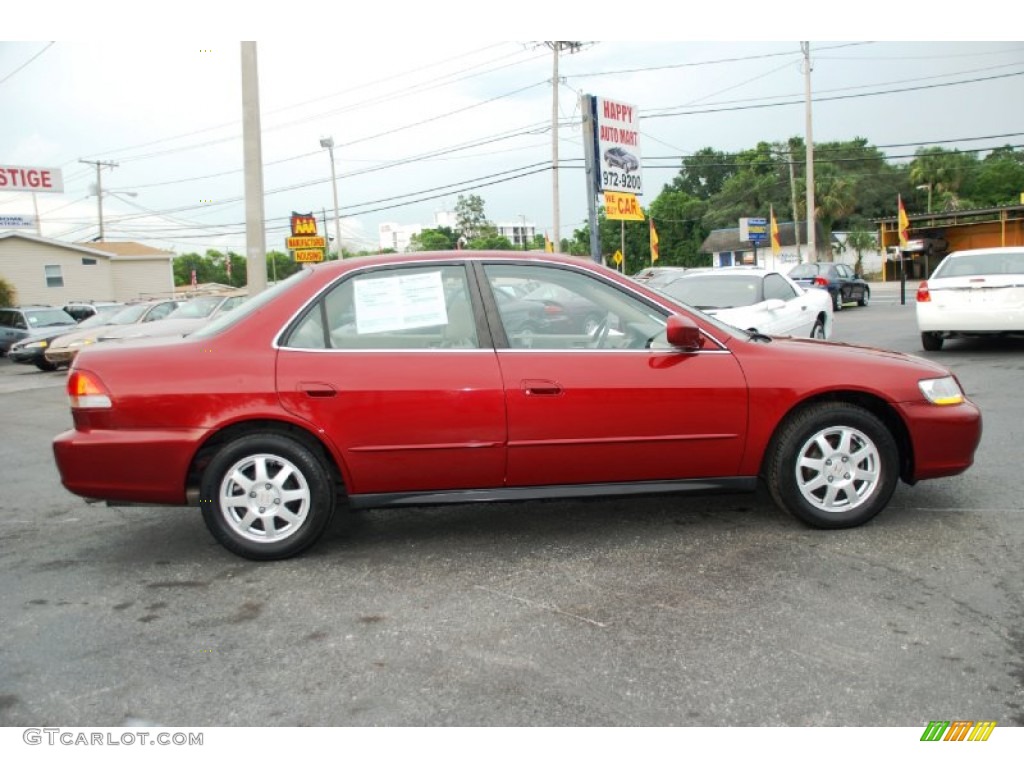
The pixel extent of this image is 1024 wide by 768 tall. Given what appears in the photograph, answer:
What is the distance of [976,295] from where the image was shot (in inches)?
444

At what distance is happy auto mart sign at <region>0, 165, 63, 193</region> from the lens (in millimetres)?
31139

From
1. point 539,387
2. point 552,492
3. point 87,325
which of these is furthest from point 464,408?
point 87,325

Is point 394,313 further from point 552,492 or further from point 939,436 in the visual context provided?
point 939,436

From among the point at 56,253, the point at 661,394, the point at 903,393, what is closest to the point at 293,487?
the point at 661,394

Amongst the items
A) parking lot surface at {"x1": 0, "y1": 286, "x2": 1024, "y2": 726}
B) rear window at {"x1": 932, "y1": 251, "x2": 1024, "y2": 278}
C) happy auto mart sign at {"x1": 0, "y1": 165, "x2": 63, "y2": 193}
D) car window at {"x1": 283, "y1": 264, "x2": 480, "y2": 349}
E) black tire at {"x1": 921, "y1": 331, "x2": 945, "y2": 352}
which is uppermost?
happy auto mart sign at {"x1": 0, "y1": 165, "x2": 63, "y2": 193}

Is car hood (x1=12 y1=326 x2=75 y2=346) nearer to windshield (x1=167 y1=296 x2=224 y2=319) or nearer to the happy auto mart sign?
windshield (x1=167 y1=296 x2=224 y2=319)

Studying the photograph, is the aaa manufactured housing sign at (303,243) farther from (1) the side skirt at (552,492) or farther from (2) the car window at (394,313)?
(1) the side skirt at (552,492)

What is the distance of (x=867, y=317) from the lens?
21.0 m

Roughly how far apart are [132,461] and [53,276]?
40.8 m

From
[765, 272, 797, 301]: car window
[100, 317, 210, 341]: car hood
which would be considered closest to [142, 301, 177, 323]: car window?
[100, 317, 210, 341]: car hood

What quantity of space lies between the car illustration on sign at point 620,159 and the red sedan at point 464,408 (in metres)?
12.5

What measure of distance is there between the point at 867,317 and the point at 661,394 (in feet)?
61.7

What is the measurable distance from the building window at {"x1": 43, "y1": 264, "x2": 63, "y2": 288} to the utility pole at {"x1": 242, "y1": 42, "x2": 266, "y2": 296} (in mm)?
28362

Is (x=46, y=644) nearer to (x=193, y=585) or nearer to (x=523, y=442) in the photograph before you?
(x=193, y=585)
